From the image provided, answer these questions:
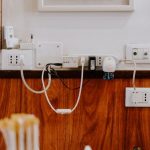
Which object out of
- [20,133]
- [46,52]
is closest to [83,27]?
[46,52]

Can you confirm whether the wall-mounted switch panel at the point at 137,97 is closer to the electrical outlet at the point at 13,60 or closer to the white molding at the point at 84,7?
the white molding at the point at 84,7

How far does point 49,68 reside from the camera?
152 cm

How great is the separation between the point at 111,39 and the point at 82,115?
40 centimetres

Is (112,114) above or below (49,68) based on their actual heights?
below

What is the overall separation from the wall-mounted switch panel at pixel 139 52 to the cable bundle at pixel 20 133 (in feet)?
2.88

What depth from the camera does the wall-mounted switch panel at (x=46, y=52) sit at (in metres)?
1.53

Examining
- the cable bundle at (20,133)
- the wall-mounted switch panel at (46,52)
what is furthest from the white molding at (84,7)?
the cable bundle at (20,133)

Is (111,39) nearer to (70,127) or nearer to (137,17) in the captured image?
(137,17)

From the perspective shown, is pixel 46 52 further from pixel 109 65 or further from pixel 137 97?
pixel 137 97

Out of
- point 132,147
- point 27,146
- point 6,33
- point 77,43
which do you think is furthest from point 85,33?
point 27,146

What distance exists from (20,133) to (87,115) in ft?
2.67

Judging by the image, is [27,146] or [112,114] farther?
[112,114]

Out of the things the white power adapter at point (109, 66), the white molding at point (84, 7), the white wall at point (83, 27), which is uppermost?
the white molding at point (84, 7)

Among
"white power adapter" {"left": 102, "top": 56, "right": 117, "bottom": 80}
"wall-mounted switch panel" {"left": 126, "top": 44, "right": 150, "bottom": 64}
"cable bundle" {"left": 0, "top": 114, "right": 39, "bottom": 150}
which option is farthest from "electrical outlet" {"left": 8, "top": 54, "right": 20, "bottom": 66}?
"cable bundle" {"left": 0, "top": 114, "right": 39, "bottom": 150}
